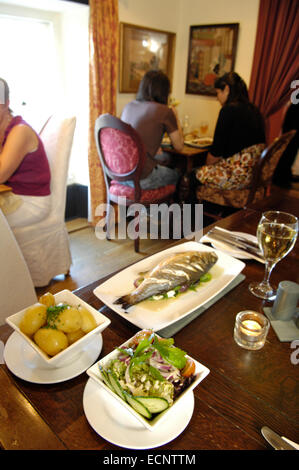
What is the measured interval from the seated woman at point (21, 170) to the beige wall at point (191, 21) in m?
1.52

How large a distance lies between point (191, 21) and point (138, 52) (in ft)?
2.87

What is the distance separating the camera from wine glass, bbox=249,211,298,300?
83 cm

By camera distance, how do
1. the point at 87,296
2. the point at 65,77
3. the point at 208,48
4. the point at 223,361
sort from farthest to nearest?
1. the point at 208,48
2. the point at 65,77
3. the point at 87,296
4. the point at 223,361

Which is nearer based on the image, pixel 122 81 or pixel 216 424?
pixel 216 424

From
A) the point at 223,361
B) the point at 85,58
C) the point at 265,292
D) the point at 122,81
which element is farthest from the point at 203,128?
the point at 223,361

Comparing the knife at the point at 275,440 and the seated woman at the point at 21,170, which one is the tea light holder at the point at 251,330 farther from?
the seated woman at the point at 21,170

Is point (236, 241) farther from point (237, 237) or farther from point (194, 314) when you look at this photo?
point (194, 314)

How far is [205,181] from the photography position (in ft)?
8.83

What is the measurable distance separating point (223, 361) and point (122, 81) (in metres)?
2.97

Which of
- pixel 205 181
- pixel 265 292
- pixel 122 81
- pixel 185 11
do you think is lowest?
pixel 205 181

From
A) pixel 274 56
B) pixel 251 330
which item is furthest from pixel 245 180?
pixel 251 330

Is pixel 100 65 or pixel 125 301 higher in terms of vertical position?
pixel 100 65

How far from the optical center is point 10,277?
162cm

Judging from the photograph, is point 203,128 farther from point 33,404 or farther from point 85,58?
point 33,404
